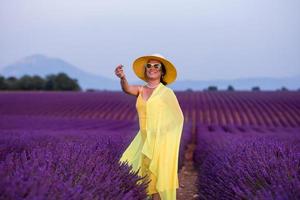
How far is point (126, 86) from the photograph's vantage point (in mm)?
5027

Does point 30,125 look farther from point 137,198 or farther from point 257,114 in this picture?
point 257,114

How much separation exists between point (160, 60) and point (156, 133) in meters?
0.72

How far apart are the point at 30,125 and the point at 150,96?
10720mm

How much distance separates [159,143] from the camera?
4.88 meters

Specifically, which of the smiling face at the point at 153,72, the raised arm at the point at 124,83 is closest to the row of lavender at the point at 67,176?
the raised arm at the point at 124,83

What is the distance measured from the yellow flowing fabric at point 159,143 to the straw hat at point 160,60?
0.21 metres

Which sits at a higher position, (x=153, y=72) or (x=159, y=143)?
(x=153, y=72)

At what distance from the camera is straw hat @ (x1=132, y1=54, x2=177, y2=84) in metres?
5.14

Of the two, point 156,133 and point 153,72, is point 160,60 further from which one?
point 156,133

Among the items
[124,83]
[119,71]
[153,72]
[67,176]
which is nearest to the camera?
[67,176]

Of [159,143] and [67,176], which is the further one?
[159,143]

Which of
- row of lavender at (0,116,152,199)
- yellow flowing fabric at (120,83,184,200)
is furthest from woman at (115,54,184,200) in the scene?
row of lavender at (0,116,152,199)

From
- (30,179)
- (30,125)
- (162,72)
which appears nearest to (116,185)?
(30,179)

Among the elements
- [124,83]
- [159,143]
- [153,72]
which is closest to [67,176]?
[159,143]
